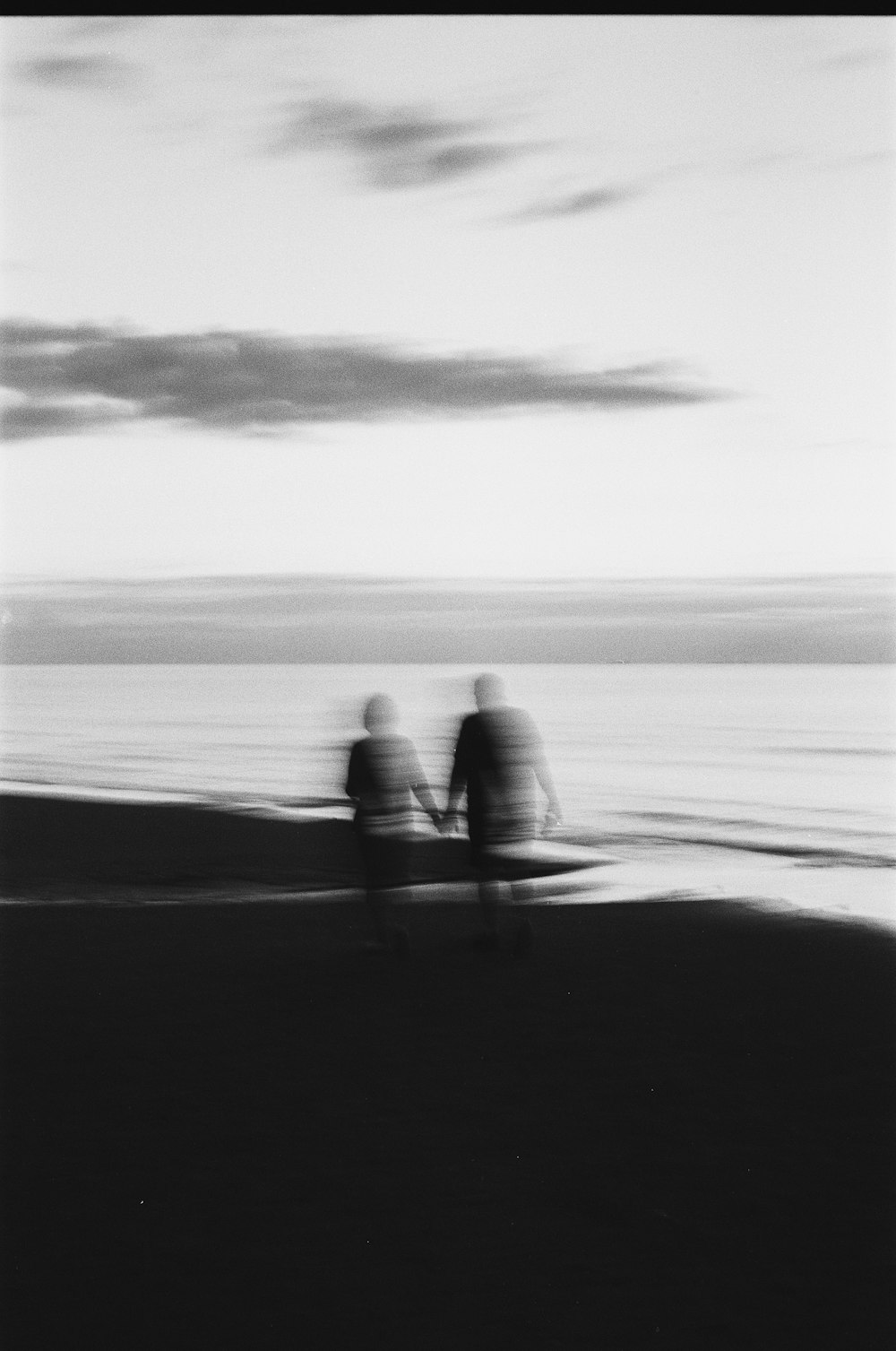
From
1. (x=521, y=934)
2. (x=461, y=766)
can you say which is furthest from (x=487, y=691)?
(x=521, y=934)

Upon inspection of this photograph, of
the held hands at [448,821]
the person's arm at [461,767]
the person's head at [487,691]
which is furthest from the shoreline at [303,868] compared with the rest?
the person's head at [487,691]

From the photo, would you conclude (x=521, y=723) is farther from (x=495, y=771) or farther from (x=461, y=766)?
(x=461, y=766)

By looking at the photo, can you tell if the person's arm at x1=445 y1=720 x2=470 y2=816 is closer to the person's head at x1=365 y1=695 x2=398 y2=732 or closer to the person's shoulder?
the person's shoulder

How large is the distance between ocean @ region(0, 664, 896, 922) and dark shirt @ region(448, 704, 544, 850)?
3.06m

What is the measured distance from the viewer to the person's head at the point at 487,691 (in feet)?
29.6

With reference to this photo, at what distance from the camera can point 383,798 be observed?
361 inches

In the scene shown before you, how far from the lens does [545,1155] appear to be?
543 cm

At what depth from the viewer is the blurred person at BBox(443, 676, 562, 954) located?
9070 millimetres

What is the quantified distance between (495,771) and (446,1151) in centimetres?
389

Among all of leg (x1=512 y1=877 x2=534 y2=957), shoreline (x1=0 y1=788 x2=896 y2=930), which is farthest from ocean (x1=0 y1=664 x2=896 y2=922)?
leg (x1=512 y1=877 x2=534 y2=957)

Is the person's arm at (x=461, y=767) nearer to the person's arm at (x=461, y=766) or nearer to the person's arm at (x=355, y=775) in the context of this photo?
the person's arm at (x=461, y=766)

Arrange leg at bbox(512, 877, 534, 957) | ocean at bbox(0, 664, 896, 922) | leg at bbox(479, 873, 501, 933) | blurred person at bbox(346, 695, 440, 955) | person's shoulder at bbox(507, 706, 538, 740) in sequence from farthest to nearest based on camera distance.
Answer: ocean at bbox(0, 664, 896, 922) → leg at bbox(479, 873, 501, 933) → leg at bbox(512, 877, 534, 957) → blurred person at bbox(346, 695, 440, 955) → person's shoulder at bbox(507, 706, 538, 740)

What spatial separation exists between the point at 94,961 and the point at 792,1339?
652 cm

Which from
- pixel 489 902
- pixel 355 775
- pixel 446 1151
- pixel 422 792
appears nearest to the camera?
pixel 446 1151
